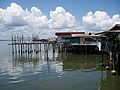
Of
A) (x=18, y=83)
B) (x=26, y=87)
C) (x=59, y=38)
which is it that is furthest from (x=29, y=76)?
(x=59, y=38)

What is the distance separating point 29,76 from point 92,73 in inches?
262

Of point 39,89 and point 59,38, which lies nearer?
point 39,89

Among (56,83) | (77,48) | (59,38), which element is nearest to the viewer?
(56,83)

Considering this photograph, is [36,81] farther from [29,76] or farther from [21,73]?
[21,73]

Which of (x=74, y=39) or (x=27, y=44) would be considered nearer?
(x=74, y=39)

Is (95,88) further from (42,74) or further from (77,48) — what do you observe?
(77,48)

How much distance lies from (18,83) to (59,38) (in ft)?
135

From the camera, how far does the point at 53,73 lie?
29609mm

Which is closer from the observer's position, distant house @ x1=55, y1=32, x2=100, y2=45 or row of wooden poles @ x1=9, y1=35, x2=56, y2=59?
distant house @ x1=55, y1=32, x2=100, y2=45

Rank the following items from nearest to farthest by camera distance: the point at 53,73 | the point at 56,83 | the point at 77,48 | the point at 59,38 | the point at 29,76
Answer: the point at 56,83 → the point at 29,76 → the point at 53,73 → the point at 77,48 → the point at 59,38

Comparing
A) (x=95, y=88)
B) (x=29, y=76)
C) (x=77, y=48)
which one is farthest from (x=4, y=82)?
(x=77, y=48)

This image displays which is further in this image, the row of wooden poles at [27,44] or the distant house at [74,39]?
the row of wooden poles at [27,44]

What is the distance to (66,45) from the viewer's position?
52938 millimetres

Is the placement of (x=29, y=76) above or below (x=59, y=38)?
below
